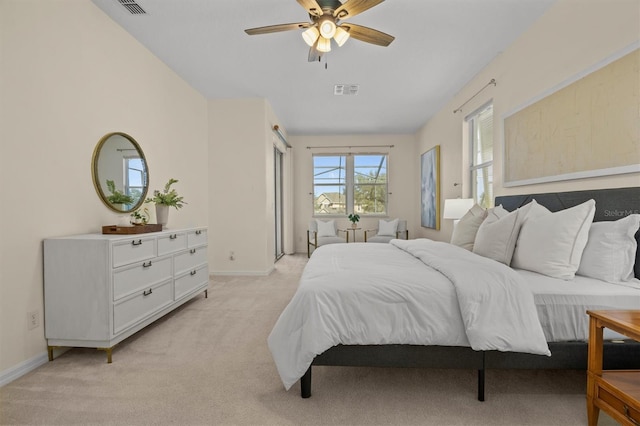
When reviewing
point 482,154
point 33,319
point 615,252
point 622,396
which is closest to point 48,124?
point 33,319

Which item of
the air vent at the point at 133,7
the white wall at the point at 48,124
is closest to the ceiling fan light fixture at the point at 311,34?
the air vent at the point at 133,7

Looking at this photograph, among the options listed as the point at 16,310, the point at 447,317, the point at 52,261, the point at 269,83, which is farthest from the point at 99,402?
the point at 269,83

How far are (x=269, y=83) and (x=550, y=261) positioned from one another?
3760mm

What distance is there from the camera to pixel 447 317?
165cm

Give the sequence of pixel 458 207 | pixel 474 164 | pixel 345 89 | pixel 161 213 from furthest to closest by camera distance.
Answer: pixel 345 89 < pixel 474 164 < pixel 458 207 < pixel 161 213

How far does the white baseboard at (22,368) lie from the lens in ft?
6.18

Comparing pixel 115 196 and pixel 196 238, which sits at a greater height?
pixel 115 196

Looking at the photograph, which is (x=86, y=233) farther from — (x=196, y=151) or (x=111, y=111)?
(x=196, y=151)

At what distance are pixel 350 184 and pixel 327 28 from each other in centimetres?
515

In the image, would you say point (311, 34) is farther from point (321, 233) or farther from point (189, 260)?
point (321, 233)

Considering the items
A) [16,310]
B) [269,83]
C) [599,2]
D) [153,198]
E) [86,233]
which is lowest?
[16,310]

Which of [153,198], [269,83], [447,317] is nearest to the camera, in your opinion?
[447,317]

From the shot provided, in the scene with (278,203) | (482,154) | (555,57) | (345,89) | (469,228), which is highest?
(345,89)

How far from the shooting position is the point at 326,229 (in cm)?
669
